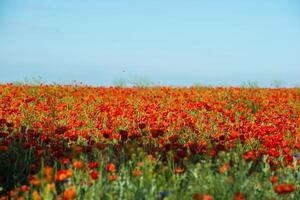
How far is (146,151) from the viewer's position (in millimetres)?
5539

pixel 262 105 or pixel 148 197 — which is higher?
pixel 262 105

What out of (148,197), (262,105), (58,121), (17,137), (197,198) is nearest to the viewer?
(197,198)

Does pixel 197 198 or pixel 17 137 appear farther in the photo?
pixel 17 137

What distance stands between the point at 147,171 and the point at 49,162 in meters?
1.90

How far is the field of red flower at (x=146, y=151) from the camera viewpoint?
12.1 feet

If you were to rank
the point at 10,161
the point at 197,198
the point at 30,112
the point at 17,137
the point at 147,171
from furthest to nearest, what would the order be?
the point at 30,112 < the point at 17,137 < the point at 10,161 < the point at 147,171 < the point at 197,198

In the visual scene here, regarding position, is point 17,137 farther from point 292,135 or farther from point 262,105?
point 262,105

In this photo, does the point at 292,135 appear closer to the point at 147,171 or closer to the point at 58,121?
the point at 58,121

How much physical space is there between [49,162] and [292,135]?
147 inches

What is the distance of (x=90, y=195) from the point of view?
3582 mm

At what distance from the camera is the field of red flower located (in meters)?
3.69

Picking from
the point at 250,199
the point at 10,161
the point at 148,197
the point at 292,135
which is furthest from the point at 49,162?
the point at 292,135

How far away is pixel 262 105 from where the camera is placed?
11594mm

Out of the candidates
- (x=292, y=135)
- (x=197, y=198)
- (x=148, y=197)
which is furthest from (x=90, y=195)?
(x=292, y=135)
